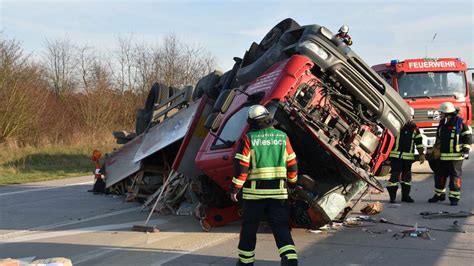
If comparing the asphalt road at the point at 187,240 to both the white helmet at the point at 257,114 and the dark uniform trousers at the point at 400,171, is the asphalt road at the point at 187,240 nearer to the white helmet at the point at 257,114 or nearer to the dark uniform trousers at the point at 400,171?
the dark uniform trousers at the point at 400,171

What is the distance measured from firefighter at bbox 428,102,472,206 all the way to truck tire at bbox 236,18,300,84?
12.7 ft

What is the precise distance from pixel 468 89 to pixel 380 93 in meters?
7.87

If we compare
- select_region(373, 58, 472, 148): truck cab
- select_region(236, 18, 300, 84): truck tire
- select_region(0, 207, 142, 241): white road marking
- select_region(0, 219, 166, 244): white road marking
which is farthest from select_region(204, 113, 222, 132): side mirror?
select_region(373, 58, 472, 148): truck cab

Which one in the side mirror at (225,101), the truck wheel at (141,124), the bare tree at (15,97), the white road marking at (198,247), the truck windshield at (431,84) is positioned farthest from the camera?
the bare tree at (15,97)

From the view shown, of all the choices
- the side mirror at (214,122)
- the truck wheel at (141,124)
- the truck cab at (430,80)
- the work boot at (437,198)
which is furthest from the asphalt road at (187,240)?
the truck cab at (430,80)

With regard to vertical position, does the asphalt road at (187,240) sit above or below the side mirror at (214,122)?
below

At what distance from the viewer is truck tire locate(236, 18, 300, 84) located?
21.6ft

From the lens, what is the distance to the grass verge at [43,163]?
47.7 ft

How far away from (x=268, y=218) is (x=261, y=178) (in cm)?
40

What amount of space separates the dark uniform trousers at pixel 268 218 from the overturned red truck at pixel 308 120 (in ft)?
3.14

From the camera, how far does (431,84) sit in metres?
12.7

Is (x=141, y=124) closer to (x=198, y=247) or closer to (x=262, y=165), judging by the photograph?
(x=198, y=247)

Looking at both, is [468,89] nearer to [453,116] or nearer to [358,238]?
[453,116]

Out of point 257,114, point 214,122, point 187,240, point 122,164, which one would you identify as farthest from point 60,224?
point 257,114
